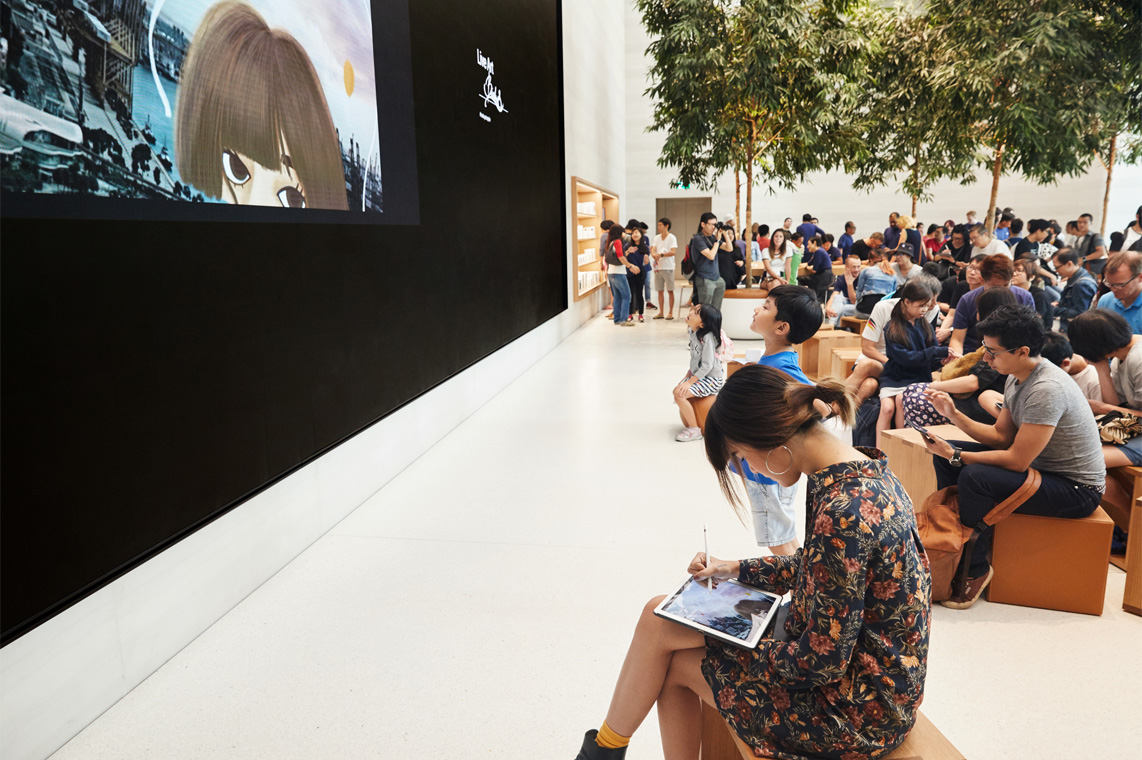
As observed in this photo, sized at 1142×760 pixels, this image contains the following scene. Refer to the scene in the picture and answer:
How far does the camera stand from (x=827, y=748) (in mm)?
1542

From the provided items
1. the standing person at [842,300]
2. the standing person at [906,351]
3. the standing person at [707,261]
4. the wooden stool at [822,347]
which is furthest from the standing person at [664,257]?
A: the standing person at [906,351]

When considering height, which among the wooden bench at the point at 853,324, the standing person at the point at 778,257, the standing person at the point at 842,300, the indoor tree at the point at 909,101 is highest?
the indoor tree at the point at 909,101

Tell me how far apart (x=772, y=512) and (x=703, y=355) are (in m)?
2.43

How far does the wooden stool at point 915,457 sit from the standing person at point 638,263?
897 cm

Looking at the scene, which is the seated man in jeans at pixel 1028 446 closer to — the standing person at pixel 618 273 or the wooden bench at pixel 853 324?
the wooden bench at pixel 853 324

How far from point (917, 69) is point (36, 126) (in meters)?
13.4

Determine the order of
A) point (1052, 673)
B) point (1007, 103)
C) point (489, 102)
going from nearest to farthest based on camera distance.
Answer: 1. point (1052, 673)
2. point (489, 102)
3. point (1007, 103)

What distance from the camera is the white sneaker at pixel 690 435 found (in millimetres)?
→ 5664

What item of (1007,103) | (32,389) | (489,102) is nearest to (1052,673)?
(32,389)

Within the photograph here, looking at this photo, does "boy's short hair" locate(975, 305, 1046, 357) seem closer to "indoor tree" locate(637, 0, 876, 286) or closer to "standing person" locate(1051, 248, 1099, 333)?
"standing person" locate(1051, 248, 1099, 333)

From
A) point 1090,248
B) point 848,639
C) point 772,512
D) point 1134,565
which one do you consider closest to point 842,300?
point 1090,248

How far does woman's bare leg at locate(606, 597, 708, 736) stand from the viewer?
1776 millimetres

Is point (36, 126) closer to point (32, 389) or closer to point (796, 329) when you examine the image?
point (32, 389)

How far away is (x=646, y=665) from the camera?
1.81m
